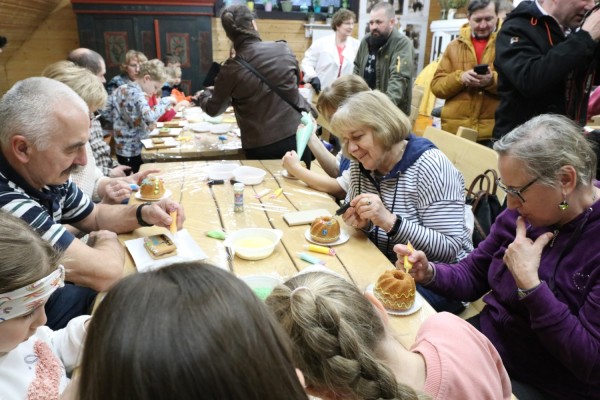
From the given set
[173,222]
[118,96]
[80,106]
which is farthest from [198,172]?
[118,96]

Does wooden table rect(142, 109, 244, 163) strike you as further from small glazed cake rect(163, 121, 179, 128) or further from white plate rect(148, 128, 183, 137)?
small glazed cake rect(163, 121, 179, 128)

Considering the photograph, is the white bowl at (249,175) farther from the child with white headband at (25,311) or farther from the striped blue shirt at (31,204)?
the child with white headband at (25,311)

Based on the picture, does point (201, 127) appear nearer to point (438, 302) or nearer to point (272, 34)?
point (438, 302)

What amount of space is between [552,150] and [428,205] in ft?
1.98

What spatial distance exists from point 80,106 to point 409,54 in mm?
3243

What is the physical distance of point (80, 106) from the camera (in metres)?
1.60

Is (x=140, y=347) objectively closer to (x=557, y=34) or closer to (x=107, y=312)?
(x=107, y=312)

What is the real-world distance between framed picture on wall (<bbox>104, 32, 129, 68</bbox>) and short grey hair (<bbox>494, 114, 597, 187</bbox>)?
701 centimetres

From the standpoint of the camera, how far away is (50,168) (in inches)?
61.1

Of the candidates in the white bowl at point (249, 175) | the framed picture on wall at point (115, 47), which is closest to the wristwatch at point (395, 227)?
the white bowl at point (249, 175)

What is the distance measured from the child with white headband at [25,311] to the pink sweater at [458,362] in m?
0.76

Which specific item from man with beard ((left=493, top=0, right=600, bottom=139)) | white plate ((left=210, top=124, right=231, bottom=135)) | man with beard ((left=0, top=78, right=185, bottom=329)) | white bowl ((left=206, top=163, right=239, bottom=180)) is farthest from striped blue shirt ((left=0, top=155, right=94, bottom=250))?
man with beard ((left=493, top=0, right=600, bottom=139))

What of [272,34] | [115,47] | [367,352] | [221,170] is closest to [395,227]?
[367,352]

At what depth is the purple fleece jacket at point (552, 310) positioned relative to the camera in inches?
46.9
